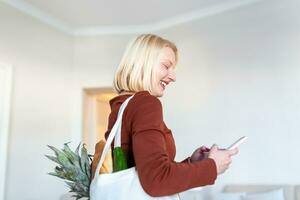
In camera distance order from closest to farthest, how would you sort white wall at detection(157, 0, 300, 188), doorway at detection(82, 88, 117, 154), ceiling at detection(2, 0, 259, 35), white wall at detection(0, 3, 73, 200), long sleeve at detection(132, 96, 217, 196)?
long sleeve at detection(132, 96, 217, 196), white wall at detection(157, 0, 300, 188), white wall at detection(0, 3, 73, 200), ceiling at detection(2, 0, 259, 35), doorway at detection(82, 88, 117, 154)

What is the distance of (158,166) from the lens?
0.74m

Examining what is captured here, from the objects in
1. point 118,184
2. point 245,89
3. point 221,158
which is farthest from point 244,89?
point 118,184

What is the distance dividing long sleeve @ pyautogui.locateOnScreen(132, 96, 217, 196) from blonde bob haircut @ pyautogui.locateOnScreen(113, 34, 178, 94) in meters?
0.14

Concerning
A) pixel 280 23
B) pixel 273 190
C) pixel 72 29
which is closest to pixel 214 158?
pixel 273 190

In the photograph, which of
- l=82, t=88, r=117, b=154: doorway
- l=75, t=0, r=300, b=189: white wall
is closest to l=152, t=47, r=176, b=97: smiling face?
l=75, t=0, r=300, b=189: white wall

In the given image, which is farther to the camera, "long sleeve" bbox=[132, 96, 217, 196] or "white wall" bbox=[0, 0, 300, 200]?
"white wall" bbox=[0, 0, 300, 200]

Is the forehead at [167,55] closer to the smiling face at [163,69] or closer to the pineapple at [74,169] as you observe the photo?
the smiling face at [163,69]

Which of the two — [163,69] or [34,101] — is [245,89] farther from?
[163,69]

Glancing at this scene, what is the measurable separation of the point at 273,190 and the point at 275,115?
2.13 feet

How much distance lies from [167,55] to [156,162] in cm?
35

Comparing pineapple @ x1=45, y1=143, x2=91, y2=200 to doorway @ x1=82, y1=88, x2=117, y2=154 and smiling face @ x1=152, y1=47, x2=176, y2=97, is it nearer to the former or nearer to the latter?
smiling face @ x1=152, y1=47, x2=176, y2=97

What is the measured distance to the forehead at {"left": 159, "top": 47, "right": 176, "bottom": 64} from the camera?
936 mm

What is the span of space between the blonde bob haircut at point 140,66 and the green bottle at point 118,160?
0.61 ft

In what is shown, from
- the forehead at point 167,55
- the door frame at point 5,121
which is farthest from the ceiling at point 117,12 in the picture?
the forehead at point 167,55
